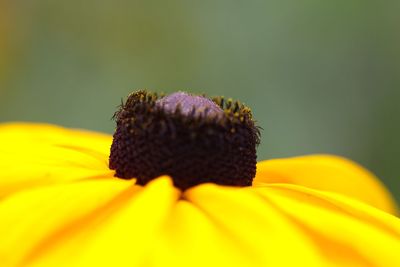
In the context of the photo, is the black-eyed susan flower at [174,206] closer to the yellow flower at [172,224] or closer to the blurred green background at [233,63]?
the yellow flower at [172,224]

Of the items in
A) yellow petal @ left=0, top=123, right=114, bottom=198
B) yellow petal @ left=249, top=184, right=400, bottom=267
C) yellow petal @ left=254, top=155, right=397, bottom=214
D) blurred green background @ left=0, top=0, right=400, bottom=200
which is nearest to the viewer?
yellow petal @ left=249, top=184, right=400, bottom=267

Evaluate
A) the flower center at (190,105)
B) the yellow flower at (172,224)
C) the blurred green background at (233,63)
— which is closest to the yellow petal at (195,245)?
the yellow flower at (172,224)

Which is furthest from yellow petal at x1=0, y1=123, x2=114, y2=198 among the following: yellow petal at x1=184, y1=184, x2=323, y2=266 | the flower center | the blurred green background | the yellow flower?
the blurred green background

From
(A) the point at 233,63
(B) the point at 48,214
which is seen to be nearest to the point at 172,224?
(B) the point at 48,214

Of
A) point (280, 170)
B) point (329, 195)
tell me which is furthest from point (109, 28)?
point (329, 195)

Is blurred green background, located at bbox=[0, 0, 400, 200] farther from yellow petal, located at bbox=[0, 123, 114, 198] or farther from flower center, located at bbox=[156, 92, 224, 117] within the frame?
flower center, located at bbox=[156, 92, 224, 117]

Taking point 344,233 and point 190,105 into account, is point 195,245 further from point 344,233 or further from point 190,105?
point 190,105
